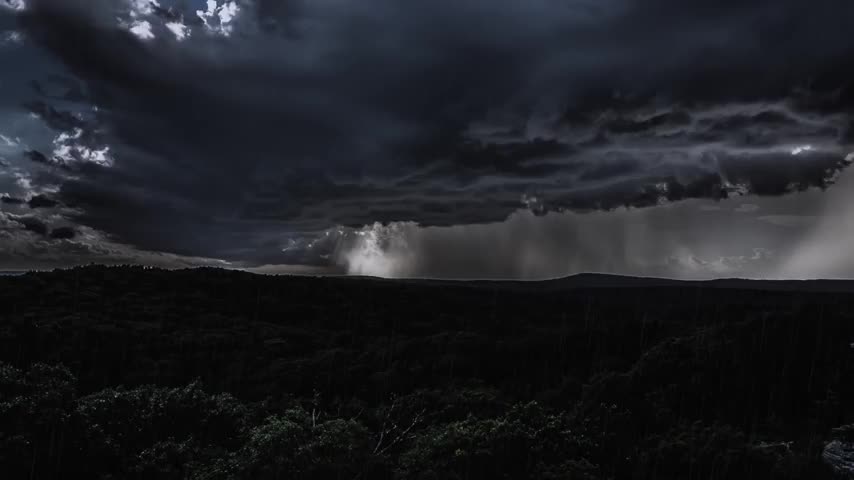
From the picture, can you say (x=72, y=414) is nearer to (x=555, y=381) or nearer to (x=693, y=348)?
(x=693, y=348)

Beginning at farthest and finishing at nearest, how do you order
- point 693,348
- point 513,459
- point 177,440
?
point 693,348
point 177,440
point 513,459

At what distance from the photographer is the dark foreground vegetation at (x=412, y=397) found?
1844cm

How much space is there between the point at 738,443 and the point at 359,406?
869 inches

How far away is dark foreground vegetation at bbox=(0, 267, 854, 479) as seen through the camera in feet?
60.5

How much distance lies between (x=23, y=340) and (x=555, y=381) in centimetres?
5509

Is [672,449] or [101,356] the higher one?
[672,449]

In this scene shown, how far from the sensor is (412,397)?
33031 millimetres

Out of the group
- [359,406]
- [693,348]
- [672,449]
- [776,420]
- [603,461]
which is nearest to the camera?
[603,461]

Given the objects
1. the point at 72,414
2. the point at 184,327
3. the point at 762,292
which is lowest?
the point at 184,327

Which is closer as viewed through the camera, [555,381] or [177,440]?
[177,440]

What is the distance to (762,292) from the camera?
161875mm

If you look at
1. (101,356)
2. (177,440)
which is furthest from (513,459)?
(101,356)

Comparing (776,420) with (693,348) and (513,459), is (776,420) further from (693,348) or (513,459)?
(513,459)

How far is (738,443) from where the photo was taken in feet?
74.2
